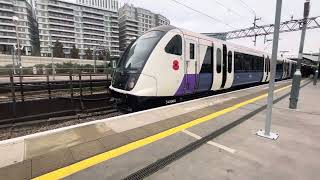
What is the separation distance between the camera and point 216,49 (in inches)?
393

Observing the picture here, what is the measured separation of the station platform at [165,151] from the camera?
120 inches

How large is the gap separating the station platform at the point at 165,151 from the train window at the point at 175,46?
282cm

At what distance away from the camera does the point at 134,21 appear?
367 ft

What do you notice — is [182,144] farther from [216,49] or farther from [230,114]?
[216,49]

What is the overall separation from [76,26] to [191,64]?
3873 inches

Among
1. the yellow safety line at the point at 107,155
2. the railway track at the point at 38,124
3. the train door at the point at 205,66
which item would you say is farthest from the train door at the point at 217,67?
the yellow safety line at the point at 107,155

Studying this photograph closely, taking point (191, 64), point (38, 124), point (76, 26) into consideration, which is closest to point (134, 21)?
point (76, 26)

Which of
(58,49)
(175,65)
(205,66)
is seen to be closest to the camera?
(175,65)

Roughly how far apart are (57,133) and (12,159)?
1023 mm

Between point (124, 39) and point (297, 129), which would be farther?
point (124, 39)

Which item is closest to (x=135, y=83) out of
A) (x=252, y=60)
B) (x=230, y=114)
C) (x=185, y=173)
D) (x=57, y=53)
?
(x=230, y=114)

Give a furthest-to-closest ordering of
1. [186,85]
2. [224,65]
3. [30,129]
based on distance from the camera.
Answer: [224,65]
[186,85]
[30,129]

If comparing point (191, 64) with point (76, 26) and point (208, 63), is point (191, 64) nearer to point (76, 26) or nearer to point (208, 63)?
point (208, 63)

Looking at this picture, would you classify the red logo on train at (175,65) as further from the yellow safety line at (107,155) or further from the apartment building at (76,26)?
the apartment building at (76,26)
